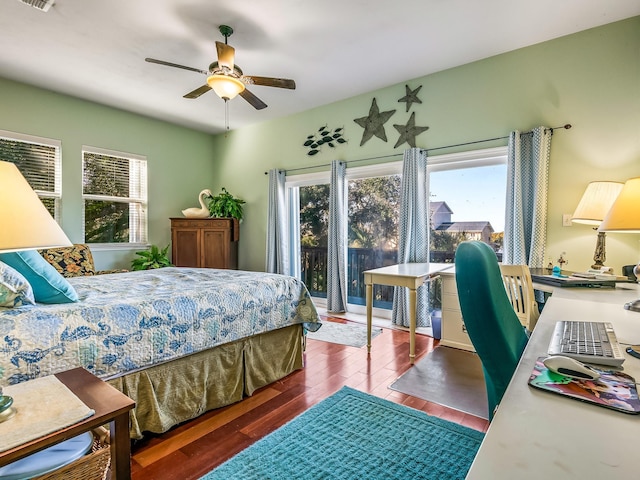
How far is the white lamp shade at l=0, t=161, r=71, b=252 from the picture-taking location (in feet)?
2.74

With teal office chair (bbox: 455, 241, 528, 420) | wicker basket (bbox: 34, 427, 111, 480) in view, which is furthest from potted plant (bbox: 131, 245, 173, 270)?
teal office chair (bbox: 455, 241, 528, 420)

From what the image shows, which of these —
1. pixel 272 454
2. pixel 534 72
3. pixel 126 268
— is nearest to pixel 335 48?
pixel 534 72

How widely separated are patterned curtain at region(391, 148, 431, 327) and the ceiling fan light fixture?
1942 millimetres

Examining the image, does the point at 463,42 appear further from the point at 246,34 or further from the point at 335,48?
the point at 246,34

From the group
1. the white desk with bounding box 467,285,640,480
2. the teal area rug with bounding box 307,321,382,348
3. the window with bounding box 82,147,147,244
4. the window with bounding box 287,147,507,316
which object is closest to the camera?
the white desk with bounding box 467,285,640,480

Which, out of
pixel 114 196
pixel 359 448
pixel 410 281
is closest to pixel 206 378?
pixel 359 448

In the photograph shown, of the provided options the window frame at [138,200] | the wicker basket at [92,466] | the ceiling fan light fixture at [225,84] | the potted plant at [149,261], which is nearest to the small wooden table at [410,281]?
the ceiling fan light fixture at [225,84]

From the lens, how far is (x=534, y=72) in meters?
3.07

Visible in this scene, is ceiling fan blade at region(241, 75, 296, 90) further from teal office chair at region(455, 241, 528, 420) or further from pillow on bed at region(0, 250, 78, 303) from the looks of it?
teal office chair at region(455, 241, 528, 420)

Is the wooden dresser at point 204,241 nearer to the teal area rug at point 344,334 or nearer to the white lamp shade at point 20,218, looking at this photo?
the teal area rug at point 344,334

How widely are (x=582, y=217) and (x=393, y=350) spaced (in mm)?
1834

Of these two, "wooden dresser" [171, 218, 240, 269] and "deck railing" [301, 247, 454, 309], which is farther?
"wooden dresser" [171, 218, 240, 269]

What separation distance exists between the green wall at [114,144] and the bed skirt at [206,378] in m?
3.34

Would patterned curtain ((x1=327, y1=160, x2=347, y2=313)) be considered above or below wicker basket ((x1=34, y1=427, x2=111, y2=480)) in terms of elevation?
above
